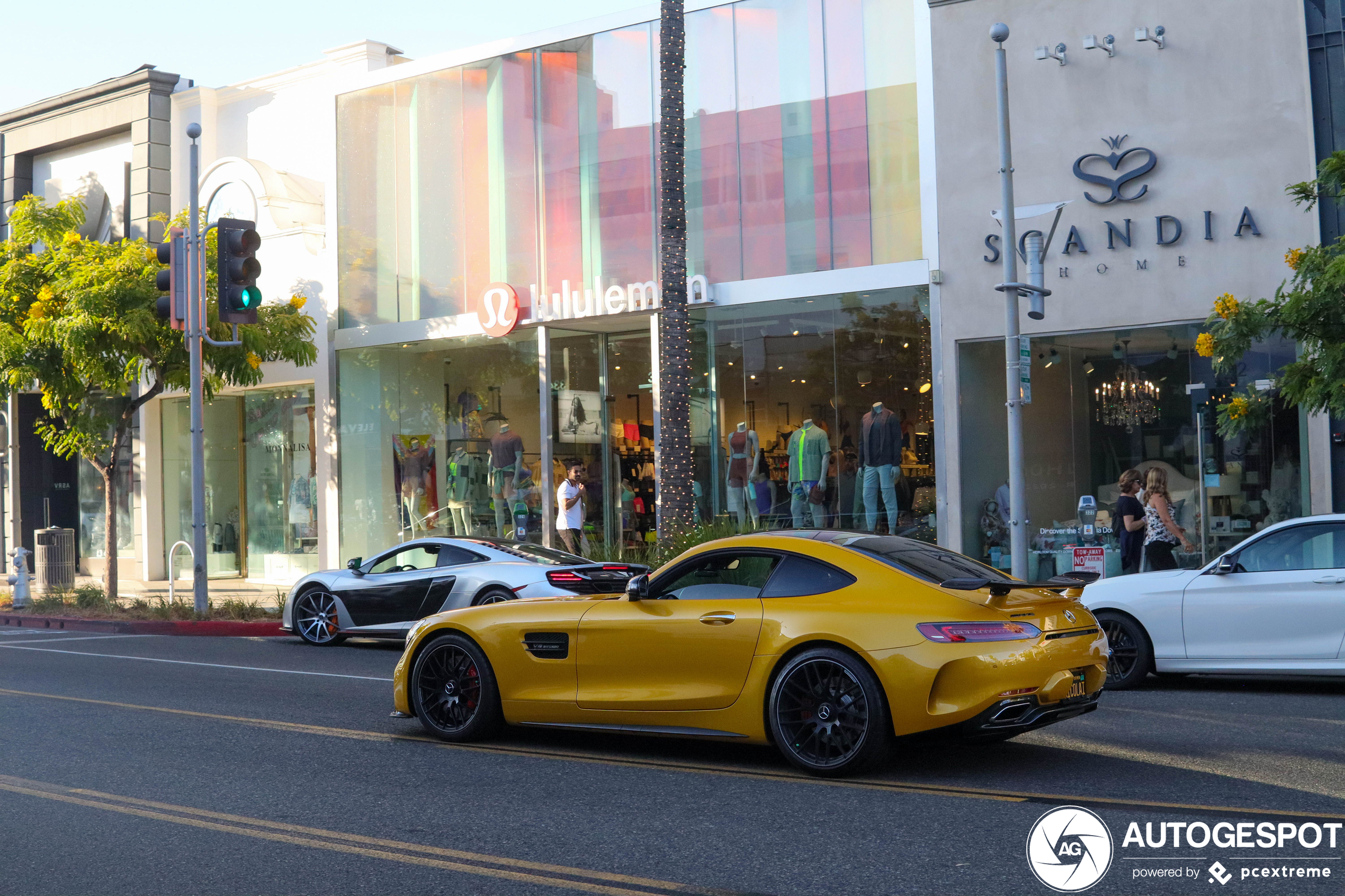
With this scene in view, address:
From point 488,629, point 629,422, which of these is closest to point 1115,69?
point 629,422

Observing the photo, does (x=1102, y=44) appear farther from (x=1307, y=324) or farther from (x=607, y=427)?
(x=607, y=427)

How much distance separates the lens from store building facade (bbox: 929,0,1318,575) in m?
16.2

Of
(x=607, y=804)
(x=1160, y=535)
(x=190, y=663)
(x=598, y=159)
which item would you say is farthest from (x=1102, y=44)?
(x=607, y=804)

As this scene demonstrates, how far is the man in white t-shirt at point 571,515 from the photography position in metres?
20.8

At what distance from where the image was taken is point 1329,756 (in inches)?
293

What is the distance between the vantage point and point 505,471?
73.0 ft

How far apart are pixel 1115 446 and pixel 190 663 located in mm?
11887

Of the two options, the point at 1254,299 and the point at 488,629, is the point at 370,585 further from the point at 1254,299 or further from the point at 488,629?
the point at 1254,299

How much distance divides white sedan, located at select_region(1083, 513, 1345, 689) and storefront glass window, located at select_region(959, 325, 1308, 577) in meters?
6.33

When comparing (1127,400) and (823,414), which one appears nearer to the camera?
(1127,400)

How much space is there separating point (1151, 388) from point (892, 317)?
3.66m

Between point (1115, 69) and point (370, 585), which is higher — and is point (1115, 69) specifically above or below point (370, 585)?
above

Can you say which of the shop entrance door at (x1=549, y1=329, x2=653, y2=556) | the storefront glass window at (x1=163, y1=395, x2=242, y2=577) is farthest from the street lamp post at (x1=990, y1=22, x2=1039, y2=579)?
the storefront glass window at (x1=163, y1=395, x2=242, y2=577)

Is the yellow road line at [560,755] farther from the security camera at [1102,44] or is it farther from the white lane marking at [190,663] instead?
the security camera at [1102,44]
